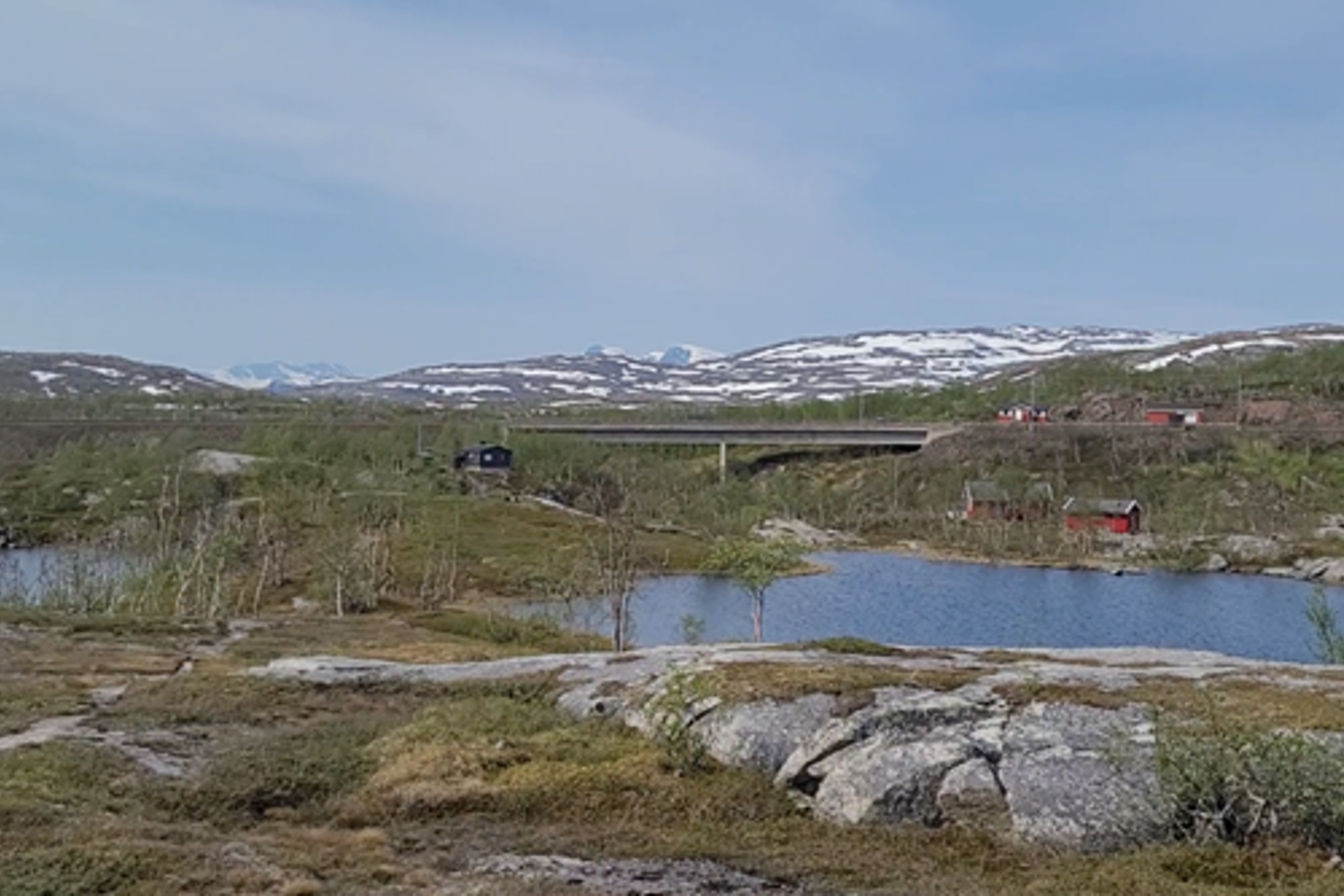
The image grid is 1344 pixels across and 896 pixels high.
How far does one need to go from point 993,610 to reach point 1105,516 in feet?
232

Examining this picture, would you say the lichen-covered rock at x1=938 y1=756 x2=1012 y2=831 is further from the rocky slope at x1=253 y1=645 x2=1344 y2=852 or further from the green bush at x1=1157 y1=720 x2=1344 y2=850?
the green bush at x1=1157 y1=720 x2=1344 y2=850

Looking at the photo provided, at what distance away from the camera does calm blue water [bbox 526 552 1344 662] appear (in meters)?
85.8

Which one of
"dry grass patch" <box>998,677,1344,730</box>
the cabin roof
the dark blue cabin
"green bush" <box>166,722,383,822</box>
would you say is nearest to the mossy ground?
"green bush" <box>166,722,383,822</box>

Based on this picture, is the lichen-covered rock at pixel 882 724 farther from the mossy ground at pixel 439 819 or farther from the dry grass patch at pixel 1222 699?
the dry grass patch at pixel 1222 699

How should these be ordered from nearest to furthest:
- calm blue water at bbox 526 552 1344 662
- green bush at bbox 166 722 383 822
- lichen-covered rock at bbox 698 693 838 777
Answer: green bush at bbox 166 722 383 822 → lichen-covered rock at bbox 698 693 838 777 → calm blue water at bbox 526 552 1344 662

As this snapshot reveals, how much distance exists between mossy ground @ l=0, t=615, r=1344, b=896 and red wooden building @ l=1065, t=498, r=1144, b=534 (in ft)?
463

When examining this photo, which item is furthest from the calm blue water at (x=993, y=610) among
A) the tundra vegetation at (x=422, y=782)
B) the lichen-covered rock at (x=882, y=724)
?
the lichen-covered rock at (x=882, y=724)

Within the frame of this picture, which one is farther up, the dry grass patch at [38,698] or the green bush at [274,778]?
the green bush at [274,778]

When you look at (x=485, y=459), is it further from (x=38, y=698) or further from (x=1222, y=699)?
(x=1222, y=699)

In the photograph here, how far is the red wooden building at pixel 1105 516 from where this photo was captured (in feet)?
538

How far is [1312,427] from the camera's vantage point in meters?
198

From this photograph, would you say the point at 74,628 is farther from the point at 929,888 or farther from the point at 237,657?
the point at 929,888

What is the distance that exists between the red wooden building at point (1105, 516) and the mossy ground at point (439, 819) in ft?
463

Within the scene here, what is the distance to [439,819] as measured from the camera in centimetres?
2252
